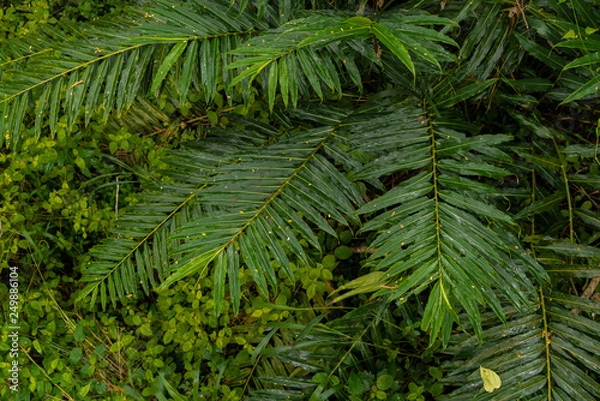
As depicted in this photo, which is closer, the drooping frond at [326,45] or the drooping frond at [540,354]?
the drooping frond at [326,45]

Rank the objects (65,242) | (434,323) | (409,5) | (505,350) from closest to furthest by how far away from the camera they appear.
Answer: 1. (434,323)
2. (505,350)
3. (409,5)
4. (65,242)

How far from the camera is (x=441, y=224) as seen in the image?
1170 millimetres

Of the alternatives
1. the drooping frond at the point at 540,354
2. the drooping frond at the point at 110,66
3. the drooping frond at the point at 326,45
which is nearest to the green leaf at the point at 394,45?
the drooping frond at the point at 326,45

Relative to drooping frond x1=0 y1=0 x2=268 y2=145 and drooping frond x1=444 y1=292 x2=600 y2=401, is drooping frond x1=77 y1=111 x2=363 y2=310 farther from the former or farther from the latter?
drooping frond x1=444 y1=292 x2=600 y2=401

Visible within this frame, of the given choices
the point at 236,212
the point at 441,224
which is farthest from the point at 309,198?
the point at 441,224

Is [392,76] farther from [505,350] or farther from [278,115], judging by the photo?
[505,350]

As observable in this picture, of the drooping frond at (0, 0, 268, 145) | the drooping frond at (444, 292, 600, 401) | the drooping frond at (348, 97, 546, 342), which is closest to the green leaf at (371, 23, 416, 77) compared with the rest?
the drooping frond at (348, 97, 546, 342)

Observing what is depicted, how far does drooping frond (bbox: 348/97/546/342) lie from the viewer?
1108 millimetres

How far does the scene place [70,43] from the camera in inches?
59.0

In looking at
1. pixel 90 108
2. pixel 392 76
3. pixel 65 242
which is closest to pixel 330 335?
pixel 392 76

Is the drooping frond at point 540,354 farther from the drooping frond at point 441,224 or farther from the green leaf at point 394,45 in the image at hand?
the green leaf at point 394,45

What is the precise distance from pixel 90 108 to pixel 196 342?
0.83 metres

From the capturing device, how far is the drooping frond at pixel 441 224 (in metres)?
1.11

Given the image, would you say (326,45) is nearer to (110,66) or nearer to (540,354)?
(110,66)
